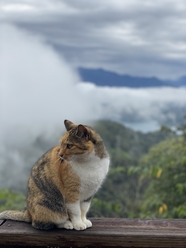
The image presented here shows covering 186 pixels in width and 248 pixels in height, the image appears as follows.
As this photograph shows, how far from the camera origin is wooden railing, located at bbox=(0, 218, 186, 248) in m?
1.91

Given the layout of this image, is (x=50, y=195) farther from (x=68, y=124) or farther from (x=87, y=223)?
(x=68, y=124)

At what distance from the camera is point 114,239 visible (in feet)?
6.32

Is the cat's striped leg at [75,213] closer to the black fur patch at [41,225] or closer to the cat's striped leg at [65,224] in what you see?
the cat's striped leg at [65,224]

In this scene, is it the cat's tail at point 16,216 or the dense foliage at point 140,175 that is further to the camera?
the dense foliage at point 140,175

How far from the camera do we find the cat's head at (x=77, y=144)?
2.21 metres

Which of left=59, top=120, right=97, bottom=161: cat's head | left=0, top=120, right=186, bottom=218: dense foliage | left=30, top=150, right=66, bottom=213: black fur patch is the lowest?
left=0, top=120, right=186, bottom=218: dense foliage

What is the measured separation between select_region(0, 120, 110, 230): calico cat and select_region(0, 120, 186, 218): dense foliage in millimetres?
1580

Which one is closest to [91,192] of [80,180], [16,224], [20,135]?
[80,180]

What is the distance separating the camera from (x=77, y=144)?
222 cm

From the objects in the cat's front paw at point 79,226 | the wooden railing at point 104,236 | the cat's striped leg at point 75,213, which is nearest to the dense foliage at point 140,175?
the cat's striped leg at point 75,213

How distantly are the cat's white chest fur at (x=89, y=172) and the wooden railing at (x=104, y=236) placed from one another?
9.8 inches

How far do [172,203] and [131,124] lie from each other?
7.96ft

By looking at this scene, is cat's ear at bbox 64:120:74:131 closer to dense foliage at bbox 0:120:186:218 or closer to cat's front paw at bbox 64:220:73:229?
cat's front paw at bbox 64:220:73:229

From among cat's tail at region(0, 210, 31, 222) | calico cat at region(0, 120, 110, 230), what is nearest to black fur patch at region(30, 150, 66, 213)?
calico cat at region(0, 120, 110, 230)
